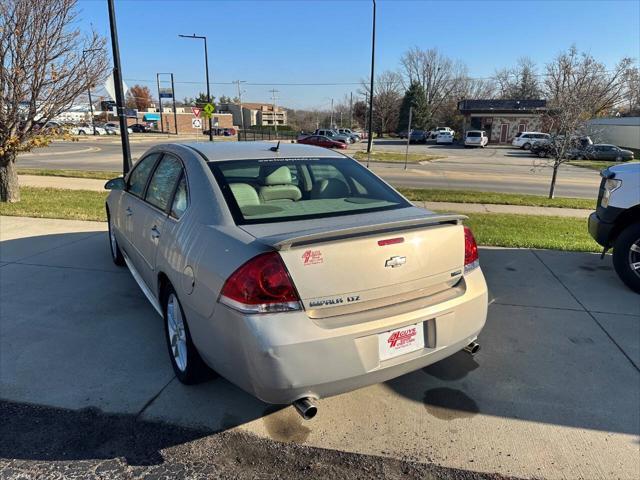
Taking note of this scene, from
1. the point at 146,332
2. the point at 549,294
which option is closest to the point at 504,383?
the point at 549,294

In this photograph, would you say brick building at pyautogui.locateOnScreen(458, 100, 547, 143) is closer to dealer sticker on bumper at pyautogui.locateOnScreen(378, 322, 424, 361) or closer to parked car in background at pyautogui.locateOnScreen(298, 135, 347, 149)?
parked car in background at pyautogui.locateOnScreen(298, 135, 347, 149)

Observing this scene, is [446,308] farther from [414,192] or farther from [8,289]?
[414,192]

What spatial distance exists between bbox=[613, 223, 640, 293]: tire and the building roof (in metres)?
53.5

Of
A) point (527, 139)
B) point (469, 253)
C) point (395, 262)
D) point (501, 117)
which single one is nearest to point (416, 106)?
point (501, 117)

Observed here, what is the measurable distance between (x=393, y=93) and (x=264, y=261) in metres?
78.8

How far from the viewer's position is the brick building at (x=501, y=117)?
5344cm

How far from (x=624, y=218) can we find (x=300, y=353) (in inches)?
167

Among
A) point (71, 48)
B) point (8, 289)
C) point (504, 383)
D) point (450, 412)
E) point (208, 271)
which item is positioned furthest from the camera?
point (71, 48)

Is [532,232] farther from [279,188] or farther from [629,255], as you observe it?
[279,188]

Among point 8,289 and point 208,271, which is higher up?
point 208,271

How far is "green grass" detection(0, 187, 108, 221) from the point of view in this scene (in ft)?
26.5

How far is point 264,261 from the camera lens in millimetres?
2244

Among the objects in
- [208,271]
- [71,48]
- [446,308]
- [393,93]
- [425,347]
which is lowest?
[425,347]

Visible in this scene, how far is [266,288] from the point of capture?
2225 millimetres
